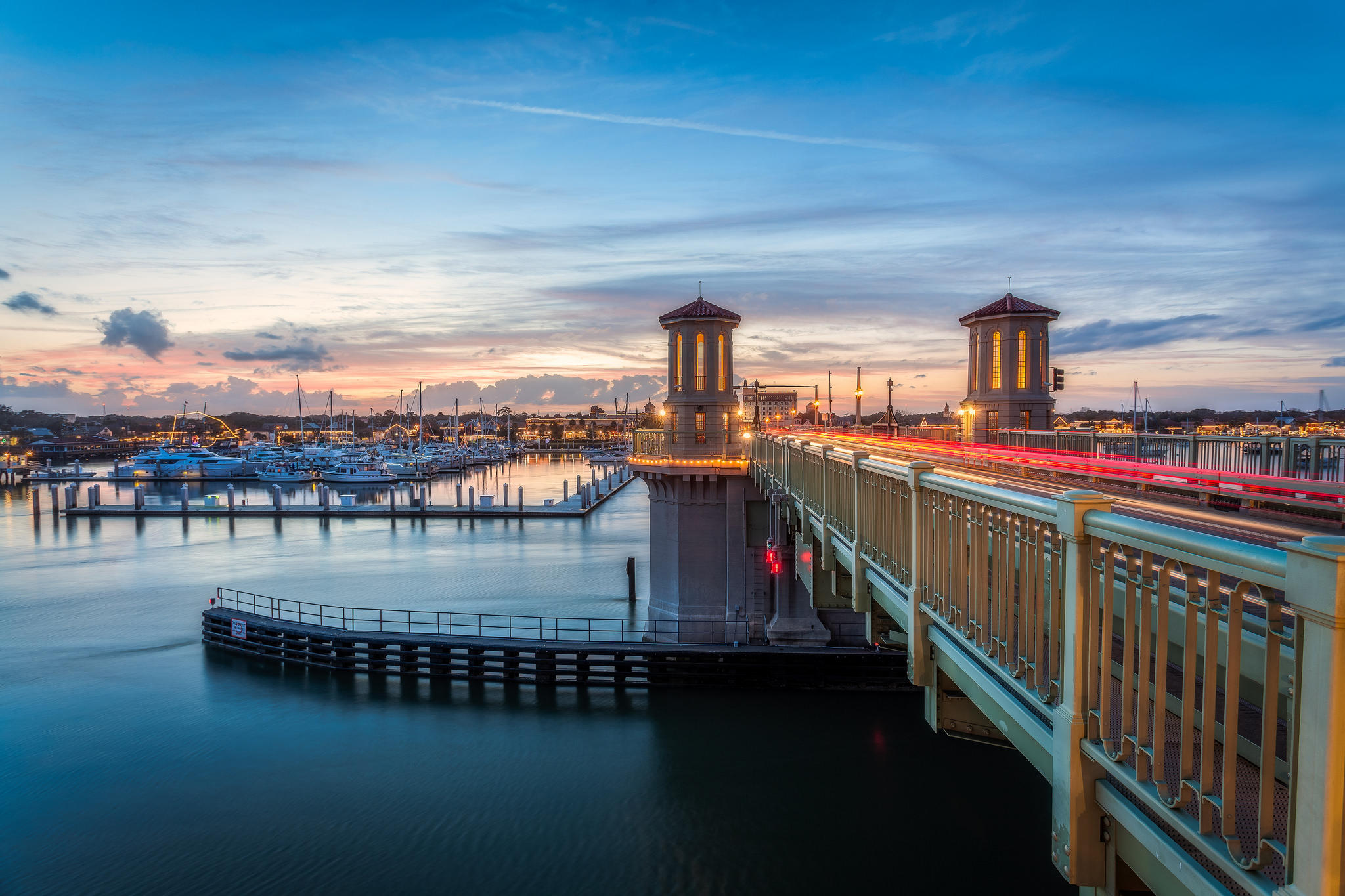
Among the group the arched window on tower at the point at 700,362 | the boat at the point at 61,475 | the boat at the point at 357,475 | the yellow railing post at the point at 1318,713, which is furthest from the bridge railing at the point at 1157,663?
the boat at the point at 61,475

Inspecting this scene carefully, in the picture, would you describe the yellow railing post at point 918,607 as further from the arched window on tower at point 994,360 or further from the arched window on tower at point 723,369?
the arched window on tower at point 994,360

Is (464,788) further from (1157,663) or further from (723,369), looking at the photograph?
(1157,663)

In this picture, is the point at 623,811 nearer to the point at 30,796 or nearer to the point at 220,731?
the point at 220,731

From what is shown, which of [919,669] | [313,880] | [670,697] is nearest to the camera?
[919,669]

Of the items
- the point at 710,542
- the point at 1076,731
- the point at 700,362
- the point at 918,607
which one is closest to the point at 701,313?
the point at 700,362

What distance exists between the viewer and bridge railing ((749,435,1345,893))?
2102 millimetres

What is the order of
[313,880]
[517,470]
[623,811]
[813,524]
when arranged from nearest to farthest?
[813,524] → [313,880] → [623,811] → [517,470]

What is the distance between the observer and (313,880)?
48.9ft

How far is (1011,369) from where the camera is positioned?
1218 inches

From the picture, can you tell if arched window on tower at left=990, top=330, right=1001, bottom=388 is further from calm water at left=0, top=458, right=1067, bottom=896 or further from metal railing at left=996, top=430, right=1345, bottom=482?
calm water at left=0, top=458, right=1067, bottom=896

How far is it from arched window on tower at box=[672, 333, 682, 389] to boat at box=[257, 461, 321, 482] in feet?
322

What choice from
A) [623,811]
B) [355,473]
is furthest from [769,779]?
[355,473]

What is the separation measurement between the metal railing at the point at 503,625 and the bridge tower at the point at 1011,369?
14082mm

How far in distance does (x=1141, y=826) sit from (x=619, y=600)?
114 feet
